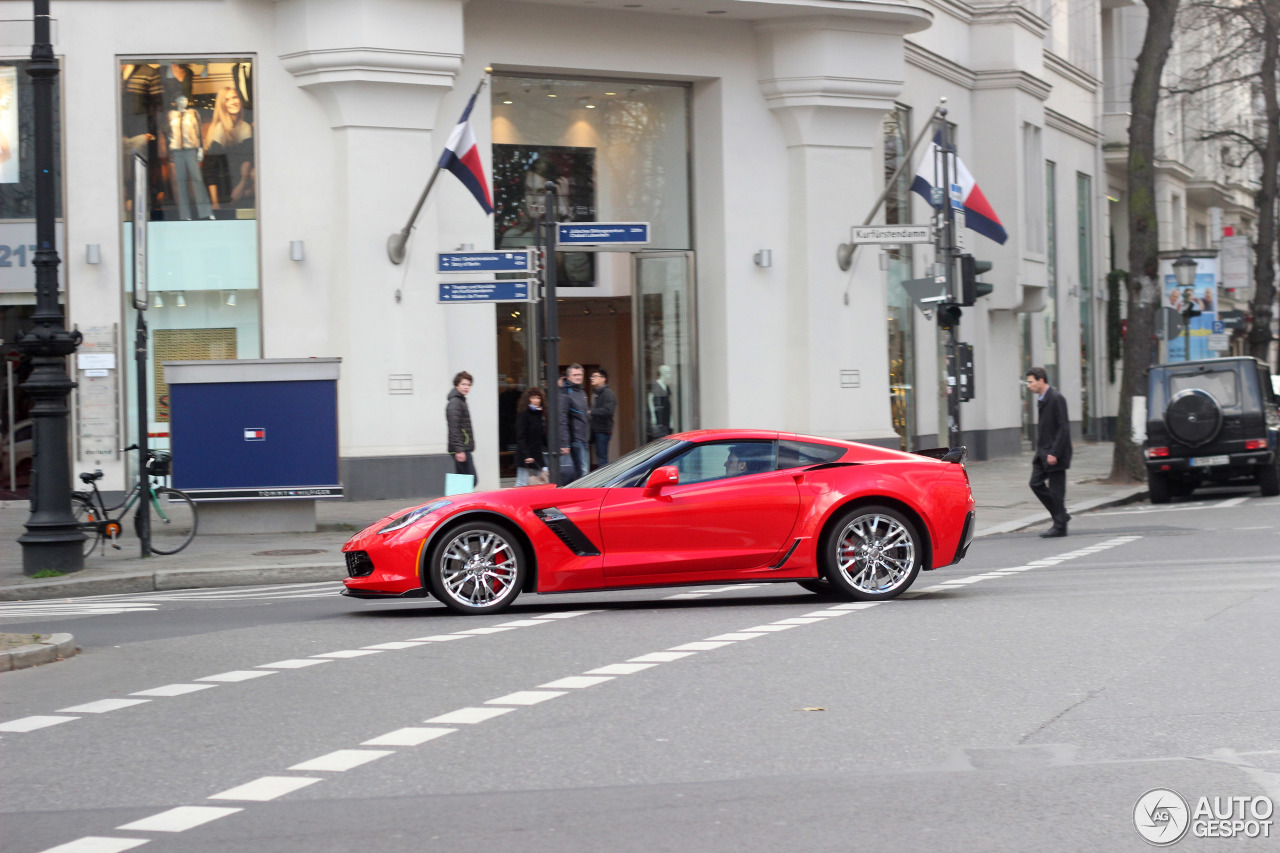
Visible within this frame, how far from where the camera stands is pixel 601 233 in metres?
16.7

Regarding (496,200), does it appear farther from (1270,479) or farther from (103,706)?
(103,706)

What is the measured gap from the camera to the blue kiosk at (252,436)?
17.4 meters

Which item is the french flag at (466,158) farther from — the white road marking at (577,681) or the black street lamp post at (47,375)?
the white road marking at (577,681)

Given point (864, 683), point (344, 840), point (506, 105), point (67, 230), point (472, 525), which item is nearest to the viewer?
point (344, 840)

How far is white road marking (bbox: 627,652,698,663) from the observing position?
8.66 m

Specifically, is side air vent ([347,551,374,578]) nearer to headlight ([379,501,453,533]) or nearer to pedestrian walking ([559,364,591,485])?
headlight ([379,501,453,533])

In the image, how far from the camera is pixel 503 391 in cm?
2419

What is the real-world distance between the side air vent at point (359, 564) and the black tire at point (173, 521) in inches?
218

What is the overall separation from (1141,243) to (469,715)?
21543mm

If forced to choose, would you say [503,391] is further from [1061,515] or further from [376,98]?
[1061,515]

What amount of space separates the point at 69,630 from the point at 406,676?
3.85 meters

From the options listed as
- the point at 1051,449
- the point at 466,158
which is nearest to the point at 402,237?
the point at 466,158

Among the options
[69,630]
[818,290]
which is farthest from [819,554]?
[818,290]

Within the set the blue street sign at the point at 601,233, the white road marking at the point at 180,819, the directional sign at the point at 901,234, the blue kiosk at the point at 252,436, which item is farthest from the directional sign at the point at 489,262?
the white road marking at the point at 180,819
